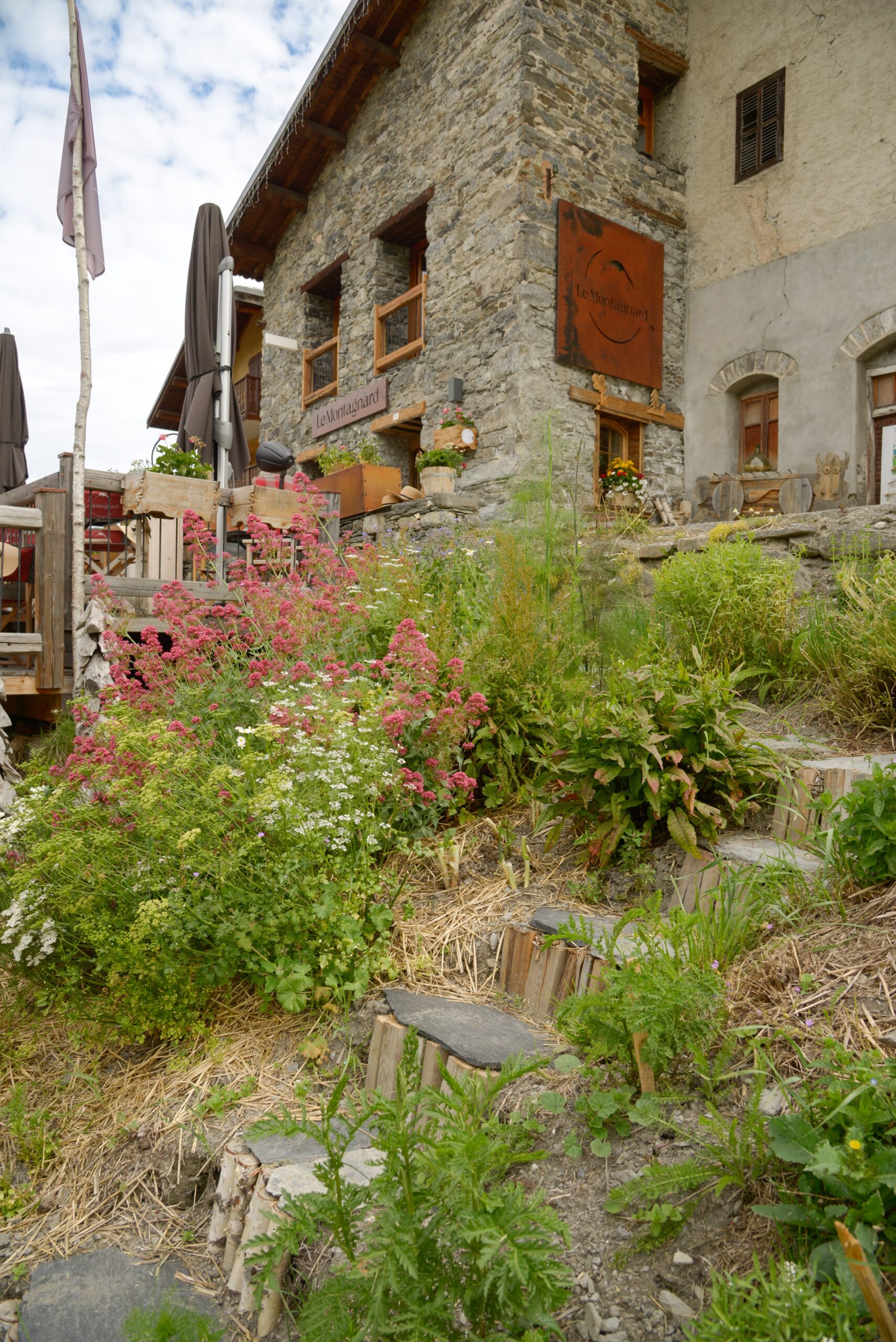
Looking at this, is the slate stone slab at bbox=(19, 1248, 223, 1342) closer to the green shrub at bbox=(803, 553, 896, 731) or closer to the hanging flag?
the green shrub at bbox=(803, 553, 896, 731)

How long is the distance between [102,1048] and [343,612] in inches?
73.0

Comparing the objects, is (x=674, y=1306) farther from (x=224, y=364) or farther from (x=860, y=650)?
(x=224, y=364)

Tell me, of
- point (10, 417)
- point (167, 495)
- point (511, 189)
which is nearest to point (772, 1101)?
point (167, 495)

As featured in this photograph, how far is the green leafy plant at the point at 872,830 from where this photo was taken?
1855mm

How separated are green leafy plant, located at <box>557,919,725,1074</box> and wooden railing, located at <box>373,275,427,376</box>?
29.6ft

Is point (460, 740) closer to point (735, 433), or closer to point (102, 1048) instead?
point (102, 1048)

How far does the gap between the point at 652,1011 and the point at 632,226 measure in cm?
950

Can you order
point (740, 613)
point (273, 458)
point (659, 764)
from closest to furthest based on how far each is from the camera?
point (659, 764) < point (740, 613) < point (273, 458)

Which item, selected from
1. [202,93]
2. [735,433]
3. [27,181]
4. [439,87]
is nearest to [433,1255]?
[202,93]

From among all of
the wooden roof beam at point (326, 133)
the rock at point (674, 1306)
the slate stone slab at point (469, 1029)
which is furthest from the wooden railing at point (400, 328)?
the rock at point (674, 1306)

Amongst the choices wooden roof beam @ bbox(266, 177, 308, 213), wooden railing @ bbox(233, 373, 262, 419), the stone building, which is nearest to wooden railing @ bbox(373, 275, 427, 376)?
the stone building

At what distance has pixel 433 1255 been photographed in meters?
1.26

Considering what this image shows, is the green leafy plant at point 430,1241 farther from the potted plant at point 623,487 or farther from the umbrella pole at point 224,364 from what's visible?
the potted plant at point 623,487

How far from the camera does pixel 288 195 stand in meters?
12.2
